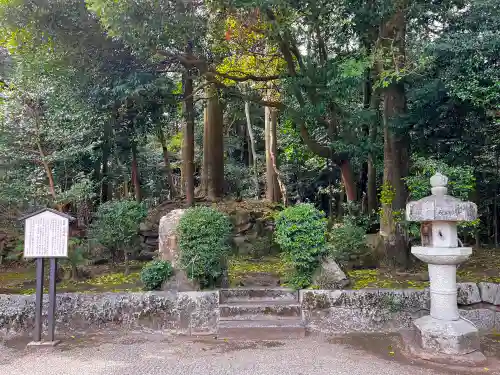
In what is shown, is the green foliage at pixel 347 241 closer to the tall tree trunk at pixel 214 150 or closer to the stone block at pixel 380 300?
the stone block at pixel 380 300

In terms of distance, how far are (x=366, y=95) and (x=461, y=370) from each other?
7483 millimetres

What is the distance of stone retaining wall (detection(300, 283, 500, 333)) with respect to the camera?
515cm

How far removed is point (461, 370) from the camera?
12.6ft

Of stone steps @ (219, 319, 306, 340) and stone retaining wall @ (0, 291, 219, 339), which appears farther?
stone retaining wall @ (0, 291, 219, 339)

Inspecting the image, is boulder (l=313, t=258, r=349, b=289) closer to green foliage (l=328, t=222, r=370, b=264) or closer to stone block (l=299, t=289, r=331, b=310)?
stone block (l=299, t=289, r=331, b=310)

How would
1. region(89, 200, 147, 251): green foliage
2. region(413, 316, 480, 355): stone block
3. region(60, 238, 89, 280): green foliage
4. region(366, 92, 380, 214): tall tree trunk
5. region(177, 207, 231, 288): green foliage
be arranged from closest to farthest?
region(413, 316, 480, 355): stone block
region(177, 207, 231, 288): green foliage
region(60, 238, 89, 280): green foliage
region(89, 200, 147, 251): green foliage
region(366, 92, 380, 214): tall tree trunk

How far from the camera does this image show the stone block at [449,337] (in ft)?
13.5

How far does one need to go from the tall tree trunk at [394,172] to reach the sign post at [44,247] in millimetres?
5416

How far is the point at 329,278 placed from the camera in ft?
17.6

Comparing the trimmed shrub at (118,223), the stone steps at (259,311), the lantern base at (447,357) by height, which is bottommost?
the lantern base at (447,357)

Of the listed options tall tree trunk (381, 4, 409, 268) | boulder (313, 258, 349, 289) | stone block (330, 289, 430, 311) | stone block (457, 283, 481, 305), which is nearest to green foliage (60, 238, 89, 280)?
boulder (313, 258, 349, 289)

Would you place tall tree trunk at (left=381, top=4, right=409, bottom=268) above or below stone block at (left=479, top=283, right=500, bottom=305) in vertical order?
above

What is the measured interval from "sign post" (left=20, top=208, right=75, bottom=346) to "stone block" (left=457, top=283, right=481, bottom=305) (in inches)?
210

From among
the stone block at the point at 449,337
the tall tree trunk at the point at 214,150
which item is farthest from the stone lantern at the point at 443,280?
the tall tree trunk at the point at 214,150
